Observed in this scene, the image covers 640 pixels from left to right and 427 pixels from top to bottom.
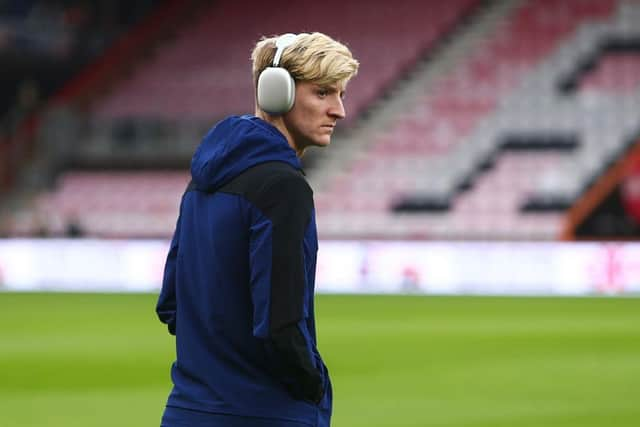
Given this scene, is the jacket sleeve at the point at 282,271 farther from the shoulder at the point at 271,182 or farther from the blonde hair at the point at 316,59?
the blonde hair at the point at 316,59

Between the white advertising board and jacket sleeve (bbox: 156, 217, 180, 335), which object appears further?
the white advertising board

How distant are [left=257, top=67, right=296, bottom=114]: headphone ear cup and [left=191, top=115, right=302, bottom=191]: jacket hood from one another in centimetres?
5

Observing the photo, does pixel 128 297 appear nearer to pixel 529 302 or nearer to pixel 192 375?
pixel 529 302

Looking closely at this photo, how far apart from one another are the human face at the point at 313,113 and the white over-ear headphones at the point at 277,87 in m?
0.04

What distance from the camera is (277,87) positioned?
304 centimetres

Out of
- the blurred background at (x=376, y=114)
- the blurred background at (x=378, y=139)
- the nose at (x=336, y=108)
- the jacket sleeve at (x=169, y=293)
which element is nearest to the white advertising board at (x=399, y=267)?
the blurred background at (x=378, y=139)

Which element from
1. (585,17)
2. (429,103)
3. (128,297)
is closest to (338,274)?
(128,297)

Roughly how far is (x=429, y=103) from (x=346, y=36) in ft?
9.10

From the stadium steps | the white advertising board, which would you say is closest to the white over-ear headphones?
the white advertising board

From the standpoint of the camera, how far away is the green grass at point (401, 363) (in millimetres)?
9680

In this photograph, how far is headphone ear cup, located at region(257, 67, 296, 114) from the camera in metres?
3.04

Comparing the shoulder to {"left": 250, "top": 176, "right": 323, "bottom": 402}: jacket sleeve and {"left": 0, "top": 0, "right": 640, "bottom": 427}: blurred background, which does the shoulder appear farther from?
{"left": 0, "top": 0, "right": 640, "bottom": 427}: blurred background

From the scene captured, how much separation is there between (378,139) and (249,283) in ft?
91.2

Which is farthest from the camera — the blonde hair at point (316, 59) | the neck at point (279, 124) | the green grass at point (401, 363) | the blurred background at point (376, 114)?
the blurred background at point (376, 114)
